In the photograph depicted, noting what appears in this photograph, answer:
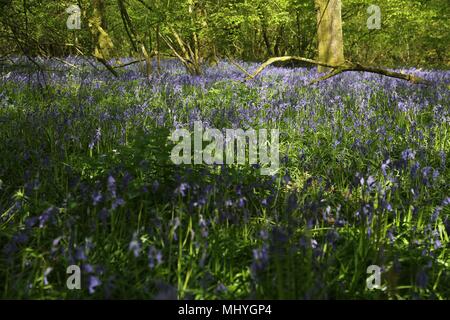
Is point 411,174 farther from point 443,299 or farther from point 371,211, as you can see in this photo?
point 443,299

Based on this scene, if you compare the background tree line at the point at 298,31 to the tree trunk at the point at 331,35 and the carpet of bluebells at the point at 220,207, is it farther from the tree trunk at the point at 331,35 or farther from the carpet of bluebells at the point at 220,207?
the carpet of bluebells at the point at 220,207

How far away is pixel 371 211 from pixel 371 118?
3.17 metres

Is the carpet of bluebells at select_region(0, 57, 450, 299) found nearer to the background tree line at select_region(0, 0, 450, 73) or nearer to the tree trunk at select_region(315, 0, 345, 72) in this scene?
the tree trunk at select_region(315, 0, 345, 72)

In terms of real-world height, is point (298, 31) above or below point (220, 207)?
above

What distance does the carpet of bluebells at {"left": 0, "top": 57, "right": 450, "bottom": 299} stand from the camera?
87.3 inches

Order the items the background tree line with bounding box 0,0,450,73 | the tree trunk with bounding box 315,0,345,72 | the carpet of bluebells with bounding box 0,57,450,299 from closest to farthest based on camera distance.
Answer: the carpet of bluebells with bounding box 0,57,450,299 < the tree trunk with bounding box 315,0,345,72 < the background tree line with bounding box 0,0,450,73

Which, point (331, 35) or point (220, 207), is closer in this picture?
point (220, 207)

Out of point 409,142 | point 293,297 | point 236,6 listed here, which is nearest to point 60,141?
point 293,297

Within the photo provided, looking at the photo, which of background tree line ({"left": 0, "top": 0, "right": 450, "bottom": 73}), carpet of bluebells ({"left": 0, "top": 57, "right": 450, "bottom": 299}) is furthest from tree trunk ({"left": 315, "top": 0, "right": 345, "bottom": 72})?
carpet of bluebells ({"left": 0, "top": 57, "right": 450, "bottom": 299})

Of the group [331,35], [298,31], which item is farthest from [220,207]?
[298,31]

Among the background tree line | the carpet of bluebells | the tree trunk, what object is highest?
the background tree line

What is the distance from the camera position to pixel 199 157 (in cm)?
353

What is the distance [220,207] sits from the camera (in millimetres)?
2764

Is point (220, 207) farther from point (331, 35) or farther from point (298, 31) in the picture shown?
point (298, 31)
